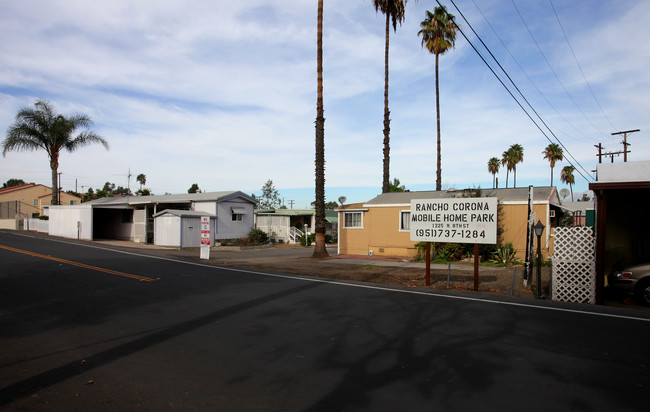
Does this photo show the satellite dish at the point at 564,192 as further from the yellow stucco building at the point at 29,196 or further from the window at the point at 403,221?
the yellow stucco building at the point at 29,196

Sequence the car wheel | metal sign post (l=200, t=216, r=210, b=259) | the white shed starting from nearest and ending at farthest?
the car wheel < metal sign post (l=200, t=216, r=210, b=259) < the white shed

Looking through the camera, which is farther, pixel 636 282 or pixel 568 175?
pixel 568 175

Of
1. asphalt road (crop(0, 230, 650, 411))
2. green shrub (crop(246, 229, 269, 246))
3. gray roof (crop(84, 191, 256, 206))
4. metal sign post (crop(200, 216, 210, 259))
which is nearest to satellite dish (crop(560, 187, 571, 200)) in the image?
asphalt road (crop(0, 230, 650, 411))

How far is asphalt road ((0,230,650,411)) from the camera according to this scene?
14.3 ft

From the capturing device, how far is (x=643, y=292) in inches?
403

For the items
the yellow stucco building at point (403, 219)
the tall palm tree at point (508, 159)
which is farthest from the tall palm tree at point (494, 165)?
the yellow stucco building at point (403, 219)

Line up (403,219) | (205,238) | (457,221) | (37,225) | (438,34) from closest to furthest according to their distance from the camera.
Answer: (457,221)
(205,238)
(403,219)
(438,34)
(37,225)

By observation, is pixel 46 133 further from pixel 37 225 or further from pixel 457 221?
pixel 457 221

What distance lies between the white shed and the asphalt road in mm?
17960

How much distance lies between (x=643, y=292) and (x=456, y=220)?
4.57 meters

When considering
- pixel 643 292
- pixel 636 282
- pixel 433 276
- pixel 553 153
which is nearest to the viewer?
pixel 643 292

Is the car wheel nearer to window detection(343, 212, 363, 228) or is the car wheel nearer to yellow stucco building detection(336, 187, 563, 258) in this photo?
yellow stucco building detection(336, 187, 563, 258)

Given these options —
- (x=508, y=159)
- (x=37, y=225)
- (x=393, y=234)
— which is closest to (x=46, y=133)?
(x=37, y=225)

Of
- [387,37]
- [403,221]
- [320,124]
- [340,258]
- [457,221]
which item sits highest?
[387,37]
